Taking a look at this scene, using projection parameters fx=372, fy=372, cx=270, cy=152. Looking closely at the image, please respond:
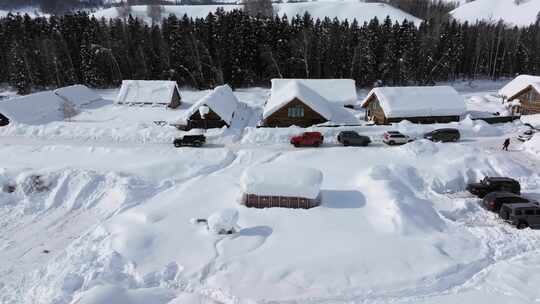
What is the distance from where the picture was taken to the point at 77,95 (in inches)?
2315

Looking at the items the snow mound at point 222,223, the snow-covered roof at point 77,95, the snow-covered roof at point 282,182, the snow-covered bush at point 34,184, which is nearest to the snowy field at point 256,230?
the snow-covered bush at point 34,184

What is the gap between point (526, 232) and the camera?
829 inches

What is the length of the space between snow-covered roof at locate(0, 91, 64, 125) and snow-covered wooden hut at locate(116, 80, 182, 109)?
28.1 feet

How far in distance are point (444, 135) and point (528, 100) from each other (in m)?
23.4

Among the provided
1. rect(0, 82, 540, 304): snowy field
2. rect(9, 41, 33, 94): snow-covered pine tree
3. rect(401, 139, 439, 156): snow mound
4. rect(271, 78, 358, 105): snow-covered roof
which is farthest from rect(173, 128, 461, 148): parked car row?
rect(9, 41, 33, 94): snow-covered pine tree

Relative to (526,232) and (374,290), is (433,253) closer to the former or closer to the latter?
(374,290)

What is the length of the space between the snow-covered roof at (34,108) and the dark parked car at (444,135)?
151 feet

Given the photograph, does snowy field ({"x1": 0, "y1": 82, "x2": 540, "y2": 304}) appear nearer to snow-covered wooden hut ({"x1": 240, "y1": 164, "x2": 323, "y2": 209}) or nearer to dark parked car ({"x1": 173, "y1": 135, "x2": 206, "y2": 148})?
snow-covered wooden hut ({"x1": 240, "y1": 164, "x2": 323, "y2": 209})

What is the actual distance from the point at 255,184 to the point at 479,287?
12.8 metres

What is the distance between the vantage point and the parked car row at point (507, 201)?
21781 mm

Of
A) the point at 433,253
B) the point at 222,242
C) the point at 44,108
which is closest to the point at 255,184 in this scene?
the point at 222,242

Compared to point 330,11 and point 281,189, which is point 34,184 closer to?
point 281,189

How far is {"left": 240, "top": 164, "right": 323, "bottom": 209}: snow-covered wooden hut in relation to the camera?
22.9 meters

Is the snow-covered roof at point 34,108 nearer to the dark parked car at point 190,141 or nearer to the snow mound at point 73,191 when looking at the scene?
the snow mound at point 73,191
